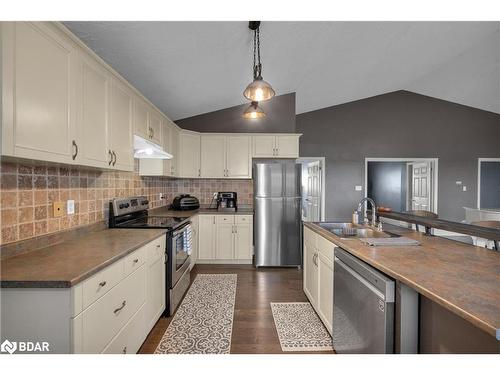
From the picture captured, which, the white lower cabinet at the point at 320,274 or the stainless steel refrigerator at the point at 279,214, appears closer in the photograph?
the white lower cabinet at the point at 320,274

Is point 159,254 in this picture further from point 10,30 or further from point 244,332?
point 10,30

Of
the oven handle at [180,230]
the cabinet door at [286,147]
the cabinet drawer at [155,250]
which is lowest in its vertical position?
the cabinet drawer at [155,250]

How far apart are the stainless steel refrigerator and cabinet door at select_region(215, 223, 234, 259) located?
1.39 ft

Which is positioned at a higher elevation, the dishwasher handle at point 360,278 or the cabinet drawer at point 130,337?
the dishwasher handle at point 360,278

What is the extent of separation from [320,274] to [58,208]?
6.66 ft

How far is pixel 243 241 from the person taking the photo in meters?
3.83

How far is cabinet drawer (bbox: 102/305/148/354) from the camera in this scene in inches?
54.3

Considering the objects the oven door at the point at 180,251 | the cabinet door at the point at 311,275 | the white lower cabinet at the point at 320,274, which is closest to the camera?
the white lower cabinet at the point at 320,274

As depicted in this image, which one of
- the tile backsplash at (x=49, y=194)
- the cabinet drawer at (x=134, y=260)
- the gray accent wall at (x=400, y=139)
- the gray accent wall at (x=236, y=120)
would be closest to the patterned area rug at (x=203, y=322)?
the cabinet drawer at (x=134, y=260)

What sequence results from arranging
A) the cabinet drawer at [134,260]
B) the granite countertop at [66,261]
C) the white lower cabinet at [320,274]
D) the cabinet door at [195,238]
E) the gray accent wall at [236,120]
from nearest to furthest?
1. the granite countertop at [66,261]
2. the cabinet drawer at [134,260]
3. the white lower cabinet at [320,274]
4. the cabinet door at [195,238]
5. the gray accent wall at [236,120]

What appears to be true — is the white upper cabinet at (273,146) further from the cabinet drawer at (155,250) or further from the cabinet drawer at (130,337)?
the cabinet drawer at (130,337)

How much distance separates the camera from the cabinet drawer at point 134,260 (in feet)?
5.00

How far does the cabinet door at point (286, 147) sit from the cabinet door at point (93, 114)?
2.76 metres
